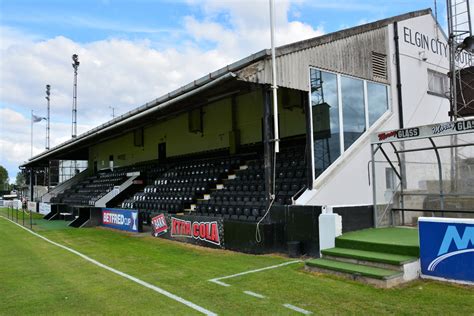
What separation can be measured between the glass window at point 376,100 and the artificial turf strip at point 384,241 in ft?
12.3

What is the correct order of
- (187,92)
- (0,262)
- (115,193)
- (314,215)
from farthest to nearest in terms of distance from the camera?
(115,193) < (187,92) < (0,262) < (314,215)

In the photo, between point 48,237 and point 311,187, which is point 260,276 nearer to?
point 311,187

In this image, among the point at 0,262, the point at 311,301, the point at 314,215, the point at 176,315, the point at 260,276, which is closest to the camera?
the point at 176,315

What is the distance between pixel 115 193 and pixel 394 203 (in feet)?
54.8

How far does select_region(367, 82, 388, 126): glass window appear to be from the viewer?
1166 centimetres

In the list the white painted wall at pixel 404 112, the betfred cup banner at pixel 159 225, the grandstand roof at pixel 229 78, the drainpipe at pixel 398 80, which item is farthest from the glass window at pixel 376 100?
the betfred cup banner at pixel 159 225

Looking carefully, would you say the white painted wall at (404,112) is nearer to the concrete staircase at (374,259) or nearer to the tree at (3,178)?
the concrete staircase at (374,259)

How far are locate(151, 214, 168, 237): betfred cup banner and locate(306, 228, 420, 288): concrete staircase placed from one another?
22.4 ft

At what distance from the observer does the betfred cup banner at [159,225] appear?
13.5 metres

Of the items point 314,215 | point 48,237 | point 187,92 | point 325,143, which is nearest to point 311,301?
point 314,215

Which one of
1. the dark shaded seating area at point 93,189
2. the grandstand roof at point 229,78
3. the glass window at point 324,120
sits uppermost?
the grandstand roof at point 229,78

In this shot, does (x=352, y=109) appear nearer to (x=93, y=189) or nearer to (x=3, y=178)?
(x=93, y=189)

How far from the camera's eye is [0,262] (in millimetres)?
9977

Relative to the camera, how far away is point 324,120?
10523 millimetres
